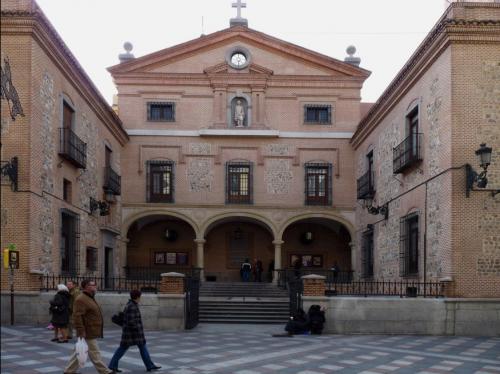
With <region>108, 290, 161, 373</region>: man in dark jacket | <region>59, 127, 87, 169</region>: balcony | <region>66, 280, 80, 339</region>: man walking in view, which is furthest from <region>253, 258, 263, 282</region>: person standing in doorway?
<region>108, 290, 161, 373</region>: man in dark jacket

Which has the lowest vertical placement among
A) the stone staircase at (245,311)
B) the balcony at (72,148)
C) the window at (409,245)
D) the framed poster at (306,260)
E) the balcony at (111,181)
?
the stone staircase at (245,311)

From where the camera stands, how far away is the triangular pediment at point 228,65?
88.4 ft

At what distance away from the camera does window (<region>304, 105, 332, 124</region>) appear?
27172mm

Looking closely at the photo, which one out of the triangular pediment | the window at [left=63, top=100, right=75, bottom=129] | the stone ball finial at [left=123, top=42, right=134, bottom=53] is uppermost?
the stone ball finial at [left=123, top=42, right=134, bottom=53]

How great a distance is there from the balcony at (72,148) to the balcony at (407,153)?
33.9 feet

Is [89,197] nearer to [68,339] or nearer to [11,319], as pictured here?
[11,319]

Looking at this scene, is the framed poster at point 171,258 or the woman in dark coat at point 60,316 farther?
the framed poster at point 171,258

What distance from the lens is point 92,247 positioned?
21453 millimetres

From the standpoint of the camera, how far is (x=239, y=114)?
88.5ft

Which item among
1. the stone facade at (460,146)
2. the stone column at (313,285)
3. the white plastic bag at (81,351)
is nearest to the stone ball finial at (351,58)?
the stone facade at (460,146)

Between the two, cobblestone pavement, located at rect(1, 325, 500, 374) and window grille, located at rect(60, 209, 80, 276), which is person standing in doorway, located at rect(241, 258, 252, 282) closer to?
window grille, located at rect(60, 209, 80, 276)

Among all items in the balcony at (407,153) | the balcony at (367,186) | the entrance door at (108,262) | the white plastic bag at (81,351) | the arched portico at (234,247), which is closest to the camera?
the white plastic bag at (81,351)

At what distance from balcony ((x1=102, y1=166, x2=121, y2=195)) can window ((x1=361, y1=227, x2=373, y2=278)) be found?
1063 centimetres

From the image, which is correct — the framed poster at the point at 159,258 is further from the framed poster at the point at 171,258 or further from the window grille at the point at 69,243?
the window grille at the point at 69,243
